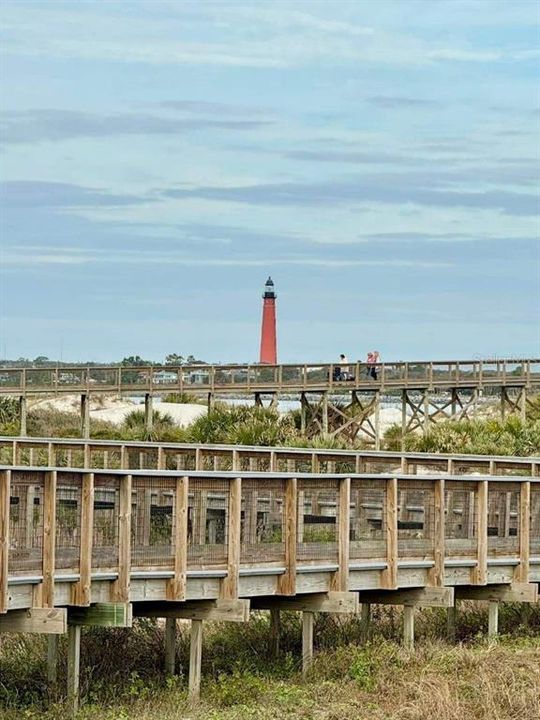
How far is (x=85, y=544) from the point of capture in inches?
729

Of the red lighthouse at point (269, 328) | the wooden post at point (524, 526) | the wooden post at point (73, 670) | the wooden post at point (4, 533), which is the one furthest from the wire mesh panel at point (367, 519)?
the red lighthouse at point (269, 328)

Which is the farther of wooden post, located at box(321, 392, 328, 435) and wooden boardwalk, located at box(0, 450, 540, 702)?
wooden post, located at box(321, 392, 328, 435)

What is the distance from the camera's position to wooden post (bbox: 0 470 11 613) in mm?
17544

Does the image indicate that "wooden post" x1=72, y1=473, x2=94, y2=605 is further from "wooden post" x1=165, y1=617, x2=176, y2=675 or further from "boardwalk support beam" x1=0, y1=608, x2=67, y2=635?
"wooden post" x1=165, y1=617, x2=176, y2=675

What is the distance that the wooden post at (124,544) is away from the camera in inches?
741

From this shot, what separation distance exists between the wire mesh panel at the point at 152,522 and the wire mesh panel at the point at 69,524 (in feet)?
2.29

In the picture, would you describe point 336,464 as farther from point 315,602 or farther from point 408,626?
point 315,602

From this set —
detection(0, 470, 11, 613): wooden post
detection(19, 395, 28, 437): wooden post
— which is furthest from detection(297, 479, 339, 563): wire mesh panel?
detection(19, 395, 28, 437): wooden post

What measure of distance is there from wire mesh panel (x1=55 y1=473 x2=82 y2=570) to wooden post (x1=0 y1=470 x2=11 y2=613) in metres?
0.83

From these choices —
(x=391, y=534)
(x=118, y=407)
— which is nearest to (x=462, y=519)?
(x=391, y=534)

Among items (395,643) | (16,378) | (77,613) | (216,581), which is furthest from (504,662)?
(16,378)

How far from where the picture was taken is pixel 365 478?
70.0 ft

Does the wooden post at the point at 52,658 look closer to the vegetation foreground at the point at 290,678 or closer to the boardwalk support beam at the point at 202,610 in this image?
the vegetation foreground at the point at 290,678

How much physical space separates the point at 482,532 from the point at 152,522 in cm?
529
